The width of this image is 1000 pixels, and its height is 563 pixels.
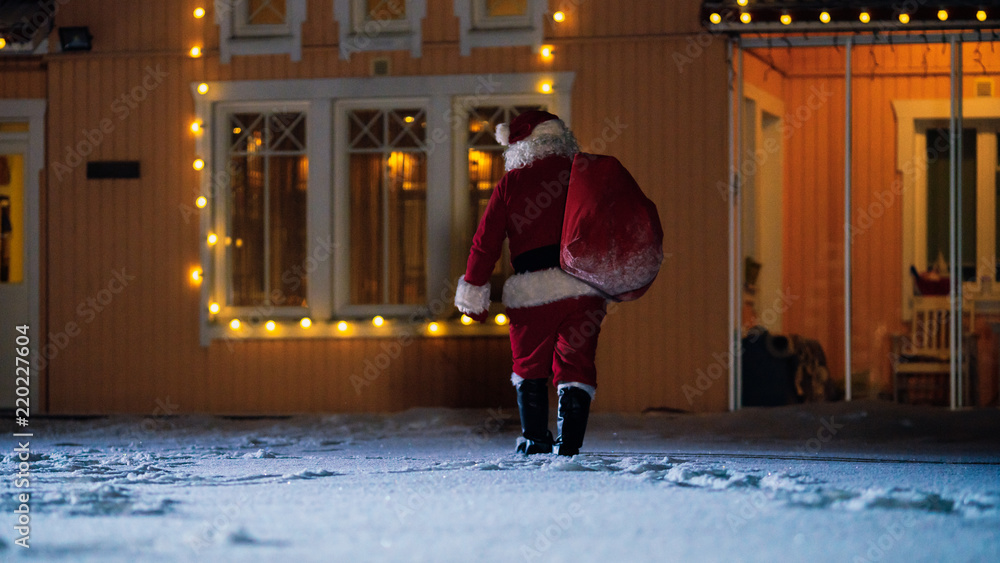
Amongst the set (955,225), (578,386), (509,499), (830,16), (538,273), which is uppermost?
(830,16)

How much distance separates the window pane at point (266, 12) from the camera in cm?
→ 839

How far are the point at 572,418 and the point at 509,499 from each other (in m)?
1.33

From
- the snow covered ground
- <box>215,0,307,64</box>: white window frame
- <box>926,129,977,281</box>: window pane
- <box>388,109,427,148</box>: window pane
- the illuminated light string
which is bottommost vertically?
the snow covered ground

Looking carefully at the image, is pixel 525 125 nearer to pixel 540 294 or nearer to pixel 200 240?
pixel 540 294

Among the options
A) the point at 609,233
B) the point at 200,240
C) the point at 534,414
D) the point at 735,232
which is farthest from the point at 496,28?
the point at 534,414

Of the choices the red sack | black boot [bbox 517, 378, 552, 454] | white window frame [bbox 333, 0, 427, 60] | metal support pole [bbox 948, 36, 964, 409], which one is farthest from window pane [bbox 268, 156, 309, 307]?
metal support pole [bbox 948, 36, 964, 409]

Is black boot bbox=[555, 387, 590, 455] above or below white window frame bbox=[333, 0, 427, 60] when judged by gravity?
below

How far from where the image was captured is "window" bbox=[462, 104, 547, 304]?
8.13 m

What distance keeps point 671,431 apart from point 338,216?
2909 millimetres

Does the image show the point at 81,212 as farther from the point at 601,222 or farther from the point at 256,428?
the point at 601,222

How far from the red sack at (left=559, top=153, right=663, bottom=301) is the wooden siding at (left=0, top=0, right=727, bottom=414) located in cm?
271

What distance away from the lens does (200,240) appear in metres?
8.40

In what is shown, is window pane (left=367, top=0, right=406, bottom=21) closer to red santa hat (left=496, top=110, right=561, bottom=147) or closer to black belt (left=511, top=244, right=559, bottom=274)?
red santa hat (left=496, top=110, right=561, bottom=147)

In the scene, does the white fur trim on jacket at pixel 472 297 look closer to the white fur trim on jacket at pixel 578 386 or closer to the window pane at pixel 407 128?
the white fur trim on jacket at pixel 578 386
